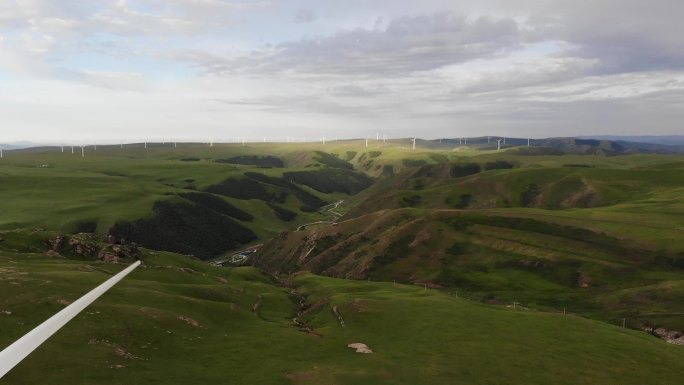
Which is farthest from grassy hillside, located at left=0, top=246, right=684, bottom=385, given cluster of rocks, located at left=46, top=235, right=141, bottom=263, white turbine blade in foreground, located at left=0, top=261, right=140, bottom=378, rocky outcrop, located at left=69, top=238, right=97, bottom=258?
white turbine blade in foreground, located at left=0, top=261, right=140, bottom=378

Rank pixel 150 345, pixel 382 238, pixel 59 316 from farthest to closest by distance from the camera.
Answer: pixel 382 238, pixel 150 345, pixel 59 316

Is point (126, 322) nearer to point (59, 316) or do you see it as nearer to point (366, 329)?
point (366, 329)

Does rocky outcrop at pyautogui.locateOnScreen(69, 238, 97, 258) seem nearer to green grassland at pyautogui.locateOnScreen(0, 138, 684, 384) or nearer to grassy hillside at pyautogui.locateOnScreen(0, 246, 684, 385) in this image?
green grassland at pyautogui.locateOnScreen(0, 138, 684, 384)

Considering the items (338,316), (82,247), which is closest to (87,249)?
(82,247)

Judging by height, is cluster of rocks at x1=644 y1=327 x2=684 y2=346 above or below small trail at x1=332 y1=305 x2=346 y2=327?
below

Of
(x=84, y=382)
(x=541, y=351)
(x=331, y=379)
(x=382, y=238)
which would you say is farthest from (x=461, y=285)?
(x=84, y=382)
